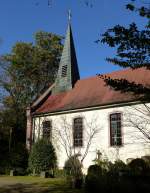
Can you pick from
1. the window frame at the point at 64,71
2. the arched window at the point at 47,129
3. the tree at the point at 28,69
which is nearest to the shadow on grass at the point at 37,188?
the arched window at the point at 47,129

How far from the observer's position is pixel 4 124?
36.4 m

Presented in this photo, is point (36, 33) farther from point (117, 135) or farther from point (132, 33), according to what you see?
point (132, 33)

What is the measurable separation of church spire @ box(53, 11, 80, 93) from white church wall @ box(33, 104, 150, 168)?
3641 millimetres

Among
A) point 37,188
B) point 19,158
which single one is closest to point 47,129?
point 19,158

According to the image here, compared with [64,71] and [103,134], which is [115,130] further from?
[64,71]

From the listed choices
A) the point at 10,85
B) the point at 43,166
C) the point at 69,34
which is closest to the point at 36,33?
the point at 10,85

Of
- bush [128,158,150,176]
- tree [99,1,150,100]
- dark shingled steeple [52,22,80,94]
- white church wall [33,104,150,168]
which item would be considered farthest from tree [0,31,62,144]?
tree [99,1,150,100]

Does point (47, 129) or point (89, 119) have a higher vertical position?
point (89, 119)

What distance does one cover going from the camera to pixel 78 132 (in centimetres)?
2681

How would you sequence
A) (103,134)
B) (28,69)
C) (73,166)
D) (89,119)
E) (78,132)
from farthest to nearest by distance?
(28,69) < (78,132) < (89,119) < (103,134) < (73,166)

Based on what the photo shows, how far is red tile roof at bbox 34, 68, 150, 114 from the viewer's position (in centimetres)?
2469

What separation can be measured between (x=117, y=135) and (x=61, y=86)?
9560 millimetres

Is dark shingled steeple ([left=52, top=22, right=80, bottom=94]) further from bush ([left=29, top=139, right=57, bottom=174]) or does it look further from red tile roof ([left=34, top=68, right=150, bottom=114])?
bush ([left=29, top=139, right=57, bottom=174])

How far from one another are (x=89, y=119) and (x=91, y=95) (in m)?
2.23
